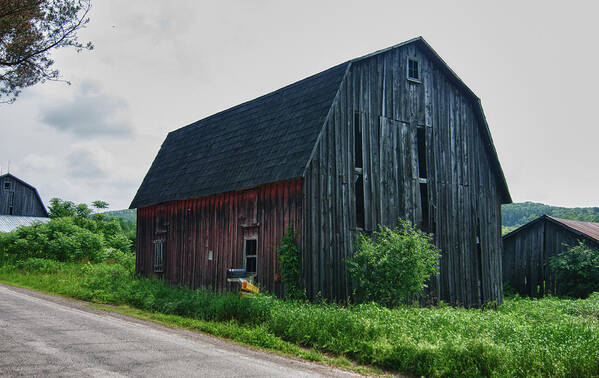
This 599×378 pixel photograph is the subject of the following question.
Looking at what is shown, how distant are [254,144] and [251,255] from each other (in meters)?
3.85

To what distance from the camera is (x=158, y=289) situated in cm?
1636

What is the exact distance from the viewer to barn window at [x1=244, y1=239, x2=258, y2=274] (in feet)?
52.7

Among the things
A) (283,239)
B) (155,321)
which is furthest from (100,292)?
(283,239)

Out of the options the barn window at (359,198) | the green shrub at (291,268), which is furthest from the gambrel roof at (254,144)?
the barn window at (359,198)

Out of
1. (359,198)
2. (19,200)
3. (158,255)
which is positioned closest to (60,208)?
(19,200)

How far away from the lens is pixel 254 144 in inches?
690

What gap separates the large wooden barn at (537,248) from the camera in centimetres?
2405

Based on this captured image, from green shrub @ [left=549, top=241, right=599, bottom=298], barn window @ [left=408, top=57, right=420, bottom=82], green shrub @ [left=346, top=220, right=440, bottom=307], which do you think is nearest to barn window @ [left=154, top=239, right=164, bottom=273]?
green shrub @ [left=346, top=220, right=440, bottom=307]

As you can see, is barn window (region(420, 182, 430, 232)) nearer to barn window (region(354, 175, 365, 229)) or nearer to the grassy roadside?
barn window (region(354, 175, 365, 229))

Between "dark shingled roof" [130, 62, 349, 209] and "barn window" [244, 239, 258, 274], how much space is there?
1843 millimetres

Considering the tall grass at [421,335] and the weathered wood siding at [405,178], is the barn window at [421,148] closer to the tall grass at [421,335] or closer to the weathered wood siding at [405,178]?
the weathered wood siding at [405,178]

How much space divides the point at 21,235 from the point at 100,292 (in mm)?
15847

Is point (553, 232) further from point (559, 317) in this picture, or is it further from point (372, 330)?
point (372, 330)

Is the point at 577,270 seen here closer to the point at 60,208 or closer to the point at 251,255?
the point at 251,255
